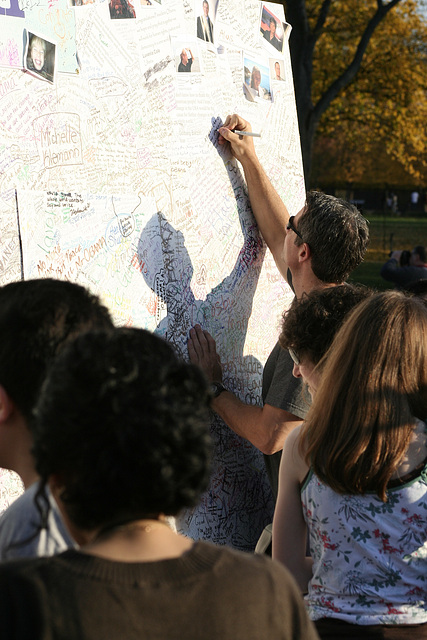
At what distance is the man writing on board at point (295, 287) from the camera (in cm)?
279

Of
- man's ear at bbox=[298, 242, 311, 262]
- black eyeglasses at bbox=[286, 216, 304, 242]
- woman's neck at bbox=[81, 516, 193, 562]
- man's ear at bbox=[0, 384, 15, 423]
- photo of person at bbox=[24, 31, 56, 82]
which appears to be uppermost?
photo of person at bbox=[24, 31, 56, 82]

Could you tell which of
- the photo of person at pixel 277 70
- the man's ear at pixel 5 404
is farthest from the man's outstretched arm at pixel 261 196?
the man's ear at pixel 5 404

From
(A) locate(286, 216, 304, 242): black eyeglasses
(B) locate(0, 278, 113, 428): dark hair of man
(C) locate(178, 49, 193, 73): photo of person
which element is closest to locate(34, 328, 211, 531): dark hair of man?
(B) locate(0, 278, 113, 428): dark hair of man

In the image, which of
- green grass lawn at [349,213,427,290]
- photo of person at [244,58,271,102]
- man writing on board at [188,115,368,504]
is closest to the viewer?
man writing on board at [188,115,368,504]

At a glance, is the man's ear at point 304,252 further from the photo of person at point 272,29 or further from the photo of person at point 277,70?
the photo of person at point 272,29

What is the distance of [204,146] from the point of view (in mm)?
3072

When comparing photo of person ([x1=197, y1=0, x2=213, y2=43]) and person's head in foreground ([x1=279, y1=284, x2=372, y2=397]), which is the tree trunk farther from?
person's head in foreground ([x1=279, y1=284, x2=372, y2=397])

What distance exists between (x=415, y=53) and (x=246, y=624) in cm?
1644

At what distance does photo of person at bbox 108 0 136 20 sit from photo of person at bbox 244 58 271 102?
0.78 metres

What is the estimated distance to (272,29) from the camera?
3.59m

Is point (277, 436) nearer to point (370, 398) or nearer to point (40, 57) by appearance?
point (370, 398)

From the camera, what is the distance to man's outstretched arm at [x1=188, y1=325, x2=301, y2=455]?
9.19 feet

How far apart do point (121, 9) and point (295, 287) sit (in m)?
1.28

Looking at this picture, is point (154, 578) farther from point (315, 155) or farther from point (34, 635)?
point (315, 155)
